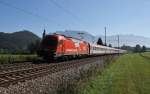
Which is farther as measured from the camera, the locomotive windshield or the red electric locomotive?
the locomotive windshield

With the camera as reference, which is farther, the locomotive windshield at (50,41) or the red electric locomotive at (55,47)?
the locomotive windshield at (50,41)

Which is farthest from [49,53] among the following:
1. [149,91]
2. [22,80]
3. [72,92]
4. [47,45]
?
[72,92]

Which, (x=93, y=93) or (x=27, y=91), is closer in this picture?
(x=27, y=91)

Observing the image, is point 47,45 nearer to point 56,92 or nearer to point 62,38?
point 62,38

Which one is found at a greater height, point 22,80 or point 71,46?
point 71,46

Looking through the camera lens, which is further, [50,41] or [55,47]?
[50,41]

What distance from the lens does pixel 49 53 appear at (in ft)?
99.7

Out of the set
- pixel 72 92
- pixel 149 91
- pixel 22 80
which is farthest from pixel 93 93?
pixel 22 80

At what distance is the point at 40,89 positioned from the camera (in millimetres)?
12750

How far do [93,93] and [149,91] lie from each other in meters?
3.05

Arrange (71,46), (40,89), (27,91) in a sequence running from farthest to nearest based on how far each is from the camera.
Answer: (71,46) < (40,89) < (27,91)

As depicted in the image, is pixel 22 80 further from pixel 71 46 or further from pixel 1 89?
pixel 71 46

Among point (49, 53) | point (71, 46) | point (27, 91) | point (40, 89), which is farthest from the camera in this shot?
point (71, 46)

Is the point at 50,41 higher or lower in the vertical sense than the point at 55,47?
higher
